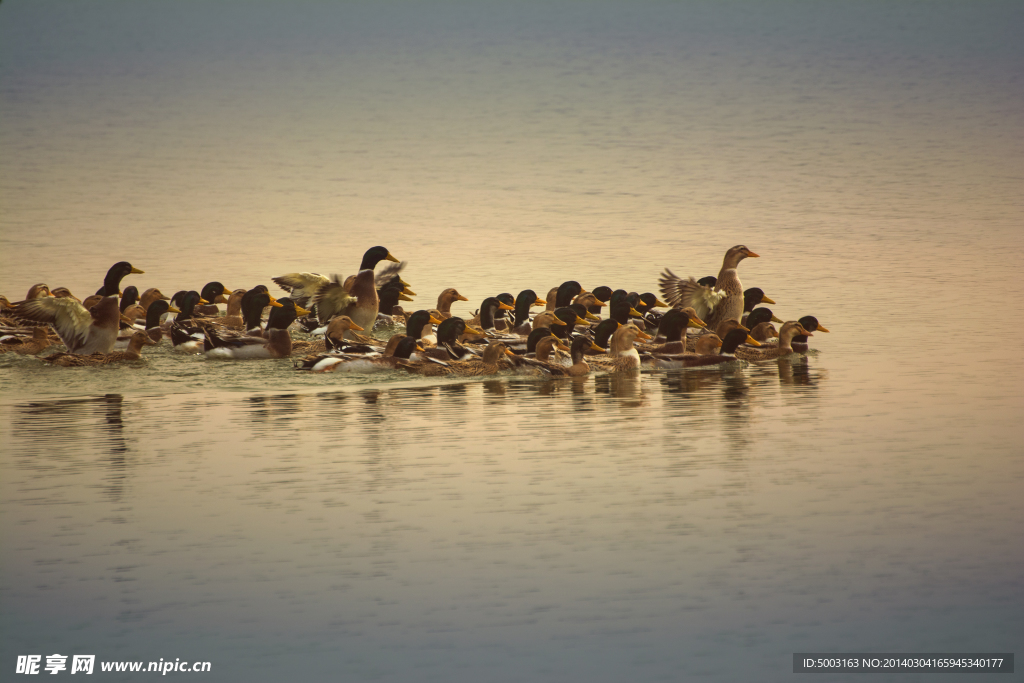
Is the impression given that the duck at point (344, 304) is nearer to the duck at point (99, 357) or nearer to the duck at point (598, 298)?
the duck at point (99, 357)

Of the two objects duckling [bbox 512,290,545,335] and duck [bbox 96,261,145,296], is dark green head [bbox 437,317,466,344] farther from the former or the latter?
duck [bbox 96,261,145,296]

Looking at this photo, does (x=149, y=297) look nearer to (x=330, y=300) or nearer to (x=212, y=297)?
(x=212, y=297)

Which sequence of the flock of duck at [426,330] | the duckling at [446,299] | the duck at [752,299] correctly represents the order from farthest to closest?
the duckling at [446,299] → the duck at [752,299] → the flock of duck at [426,330]

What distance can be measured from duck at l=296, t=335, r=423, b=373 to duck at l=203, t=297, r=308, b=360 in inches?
42.8

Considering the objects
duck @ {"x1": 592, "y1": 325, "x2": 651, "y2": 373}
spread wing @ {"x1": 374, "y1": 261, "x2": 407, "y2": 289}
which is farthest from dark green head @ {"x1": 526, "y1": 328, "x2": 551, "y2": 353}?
spread wing @ {"x1": 374, "y1": 261, "x2": 407, "y2": 289}

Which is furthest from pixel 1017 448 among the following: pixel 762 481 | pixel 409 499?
pixel 409 499

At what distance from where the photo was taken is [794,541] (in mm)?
8297

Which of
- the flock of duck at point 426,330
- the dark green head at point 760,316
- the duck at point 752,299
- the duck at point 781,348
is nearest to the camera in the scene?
the flock of duck at point 426,330

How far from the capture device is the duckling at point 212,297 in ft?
66.7

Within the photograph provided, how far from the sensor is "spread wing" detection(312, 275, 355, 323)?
18484 mm

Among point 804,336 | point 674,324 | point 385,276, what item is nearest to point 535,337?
point 674,324

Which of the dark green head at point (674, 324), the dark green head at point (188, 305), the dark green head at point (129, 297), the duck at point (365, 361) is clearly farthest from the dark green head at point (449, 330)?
the dark green head at point (129, 297)

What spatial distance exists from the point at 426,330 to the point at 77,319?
441 cm

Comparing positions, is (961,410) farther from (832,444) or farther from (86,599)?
(86,599)
